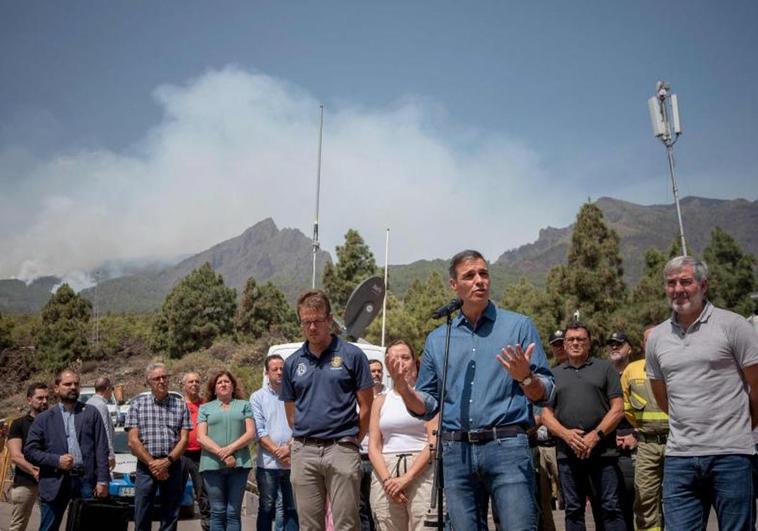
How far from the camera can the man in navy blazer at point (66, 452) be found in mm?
7594

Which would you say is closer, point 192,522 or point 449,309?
point 449,309

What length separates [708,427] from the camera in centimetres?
448

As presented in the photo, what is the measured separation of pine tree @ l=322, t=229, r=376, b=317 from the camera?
4409 centimetres

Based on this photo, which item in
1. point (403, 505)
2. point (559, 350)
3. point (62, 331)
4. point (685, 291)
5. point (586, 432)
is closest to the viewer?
point (685, 291)

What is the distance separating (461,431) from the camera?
4180mm

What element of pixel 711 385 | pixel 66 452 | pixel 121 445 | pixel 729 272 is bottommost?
pixel 66 452

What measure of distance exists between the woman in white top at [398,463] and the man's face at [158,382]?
2848 millimetres

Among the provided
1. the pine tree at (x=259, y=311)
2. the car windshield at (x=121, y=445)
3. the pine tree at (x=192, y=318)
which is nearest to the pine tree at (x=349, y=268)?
the pine tree at (x=259, y=311)

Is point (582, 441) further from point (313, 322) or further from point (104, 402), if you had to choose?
point (104, 402)

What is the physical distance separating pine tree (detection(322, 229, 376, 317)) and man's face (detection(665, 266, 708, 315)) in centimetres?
3929

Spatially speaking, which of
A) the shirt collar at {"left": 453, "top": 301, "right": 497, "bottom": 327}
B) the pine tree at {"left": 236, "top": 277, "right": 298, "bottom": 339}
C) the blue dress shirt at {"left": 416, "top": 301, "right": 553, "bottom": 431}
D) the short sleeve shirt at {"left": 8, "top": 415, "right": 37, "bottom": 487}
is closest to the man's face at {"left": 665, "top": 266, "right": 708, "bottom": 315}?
the blue dress shirt at {"left": 416, "top": 301, "right": 553, "bottom": 431}

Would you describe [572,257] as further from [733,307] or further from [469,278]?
[469,278]

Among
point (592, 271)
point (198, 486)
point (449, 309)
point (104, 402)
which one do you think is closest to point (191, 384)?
point (198, 486)

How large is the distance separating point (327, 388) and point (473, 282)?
209cm
